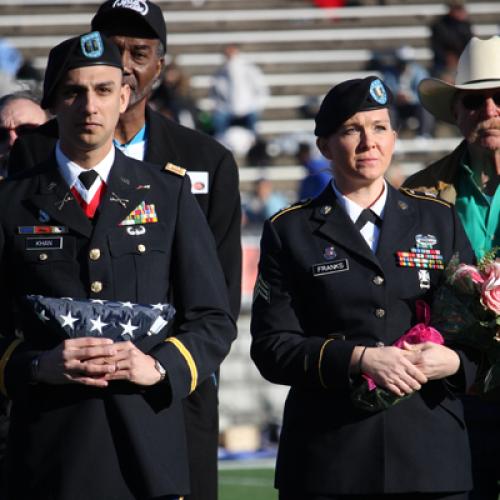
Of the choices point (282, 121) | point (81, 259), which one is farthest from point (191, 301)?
point (282, 121)

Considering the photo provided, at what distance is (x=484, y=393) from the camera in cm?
454

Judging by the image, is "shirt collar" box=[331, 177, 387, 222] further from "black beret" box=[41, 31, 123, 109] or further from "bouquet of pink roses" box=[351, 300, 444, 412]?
"black beret" box=[41, 31, 123, 109]

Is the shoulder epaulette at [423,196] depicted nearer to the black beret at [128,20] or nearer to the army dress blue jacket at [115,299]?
the army dress blue jacket at [115,299]

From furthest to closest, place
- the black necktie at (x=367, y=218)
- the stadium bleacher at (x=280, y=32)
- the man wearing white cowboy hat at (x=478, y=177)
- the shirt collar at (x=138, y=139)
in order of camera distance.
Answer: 1. the stadium bleacher at (x=280, y=32)
2. the shirt collar at (x=138, y=139)
3. the man wearing white cowboy hat at (x=478, y=177)
4. the black necktie at (x=367, y=218)

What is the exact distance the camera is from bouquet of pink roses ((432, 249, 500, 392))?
413cm

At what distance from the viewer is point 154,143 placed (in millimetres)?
4789

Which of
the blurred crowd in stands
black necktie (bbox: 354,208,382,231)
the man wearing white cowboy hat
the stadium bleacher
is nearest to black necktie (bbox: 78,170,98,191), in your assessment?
black necktie (bbox: 354,208,382,231)

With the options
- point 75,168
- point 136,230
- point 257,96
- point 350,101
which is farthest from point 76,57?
point 257,96

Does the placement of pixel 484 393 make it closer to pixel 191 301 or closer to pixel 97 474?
pixel 191 301

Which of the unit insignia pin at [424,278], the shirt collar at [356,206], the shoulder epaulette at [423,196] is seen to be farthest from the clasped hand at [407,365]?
the shoulder epaulette at [423,196]

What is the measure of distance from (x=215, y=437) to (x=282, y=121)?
14.3 meters

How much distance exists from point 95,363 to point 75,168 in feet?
2.19

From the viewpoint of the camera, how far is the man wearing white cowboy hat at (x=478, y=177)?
470 cm

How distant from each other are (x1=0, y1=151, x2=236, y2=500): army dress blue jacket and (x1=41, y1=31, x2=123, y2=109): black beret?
238 mm
